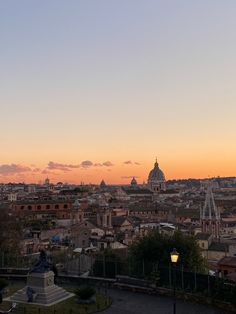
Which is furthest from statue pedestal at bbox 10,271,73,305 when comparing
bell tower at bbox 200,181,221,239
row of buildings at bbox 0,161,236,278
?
bell tower at bbox 200,181,221,239

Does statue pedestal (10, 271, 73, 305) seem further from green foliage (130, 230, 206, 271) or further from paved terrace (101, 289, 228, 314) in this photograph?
green foliage (130, 230, 206, 271)

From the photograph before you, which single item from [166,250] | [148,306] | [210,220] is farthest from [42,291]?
[210,220]

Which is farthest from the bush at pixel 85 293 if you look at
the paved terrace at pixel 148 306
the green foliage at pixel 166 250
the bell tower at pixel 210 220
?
the bell tower at pixel 210 220

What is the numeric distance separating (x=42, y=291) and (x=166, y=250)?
30.7 feet

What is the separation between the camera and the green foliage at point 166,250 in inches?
1162

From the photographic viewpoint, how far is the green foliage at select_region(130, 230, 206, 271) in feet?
96.8

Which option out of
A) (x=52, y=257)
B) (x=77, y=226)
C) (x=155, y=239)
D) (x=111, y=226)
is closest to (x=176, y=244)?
(x=155, y=239)

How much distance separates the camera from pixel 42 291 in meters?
22.4

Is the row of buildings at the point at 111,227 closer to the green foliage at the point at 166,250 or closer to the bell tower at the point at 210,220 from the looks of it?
the bell tower at the point at 210,220

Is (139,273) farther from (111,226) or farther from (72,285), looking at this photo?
(111,226)

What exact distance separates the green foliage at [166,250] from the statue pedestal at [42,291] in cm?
764

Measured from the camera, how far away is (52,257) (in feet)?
129

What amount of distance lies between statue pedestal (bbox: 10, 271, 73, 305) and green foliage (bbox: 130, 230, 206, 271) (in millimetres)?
7642

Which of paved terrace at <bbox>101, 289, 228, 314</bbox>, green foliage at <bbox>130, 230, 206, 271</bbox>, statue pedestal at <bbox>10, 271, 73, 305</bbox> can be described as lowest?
paved terrace at <bbox>101, 289, 228, 314</bbox>
